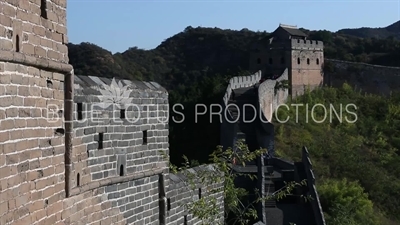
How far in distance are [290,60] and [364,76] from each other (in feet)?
21.5

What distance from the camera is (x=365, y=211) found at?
2158 cm

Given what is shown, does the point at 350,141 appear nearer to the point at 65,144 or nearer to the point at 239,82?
the point at 239,82

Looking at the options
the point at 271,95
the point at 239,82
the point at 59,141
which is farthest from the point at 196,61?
the point at 59,141

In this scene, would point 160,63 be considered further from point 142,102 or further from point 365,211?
point 142,102

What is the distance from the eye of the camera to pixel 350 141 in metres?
29.0

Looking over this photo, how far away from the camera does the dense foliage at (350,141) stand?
79.4ft

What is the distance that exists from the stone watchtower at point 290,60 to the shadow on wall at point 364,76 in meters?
2.11

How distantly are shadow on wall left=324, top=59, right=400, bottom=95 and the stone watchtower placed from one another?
2.11 metres

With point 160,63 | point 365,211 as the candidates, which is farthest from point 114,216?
→ point 160,63

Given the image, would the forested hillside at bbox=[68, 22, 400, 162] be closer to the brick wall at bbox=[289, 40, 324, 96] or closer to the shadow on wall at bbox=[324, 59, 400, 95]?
the brick wall at bbox=[289, 40, 324, 96]

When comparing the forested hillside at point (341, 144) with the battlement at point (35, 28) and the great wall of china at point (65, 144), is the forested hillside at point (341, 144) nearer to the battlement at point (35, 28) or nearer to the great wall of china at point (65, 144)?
the great wall of china at point (65, 144)

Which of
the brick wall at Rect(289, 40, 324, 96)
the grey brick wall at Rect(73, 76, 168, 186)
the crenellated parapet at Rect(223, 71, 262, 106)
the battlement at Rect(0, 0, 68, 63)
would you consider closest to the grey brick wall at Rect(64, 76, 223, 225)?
the grey brick wall at Rect(73, 76, 168, 186)

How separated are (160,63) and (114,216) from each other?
69.9m

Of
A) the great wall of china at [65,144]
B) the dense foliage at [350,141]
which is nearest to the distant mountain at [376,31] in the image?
the dense foliage at [350,141]
